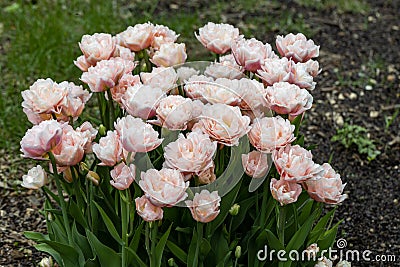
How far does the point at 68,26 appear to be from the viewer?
4.40 meters

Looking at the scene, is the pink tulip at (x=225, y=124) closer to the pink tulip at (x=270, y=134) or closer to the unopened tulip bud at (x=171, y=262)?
the pink tulip at (x=270, y=134)

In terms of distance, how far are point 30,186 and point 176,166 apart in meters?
0.50

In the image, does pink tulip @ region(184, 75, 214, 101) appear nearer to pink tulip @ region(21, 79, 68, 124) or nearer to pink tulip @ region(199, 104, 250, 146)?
pink tulip @ region(199, 104, 250, 146)

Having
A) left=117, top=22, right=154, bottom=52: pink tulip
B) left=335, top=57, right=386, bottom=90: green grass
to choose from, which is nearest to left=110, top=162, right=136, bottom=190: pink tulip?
left=117, top=22, right=154, bottom=52: pink tulip

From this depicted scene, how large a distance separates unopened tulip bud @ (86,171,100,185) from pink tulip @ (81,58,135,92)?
0.82ft

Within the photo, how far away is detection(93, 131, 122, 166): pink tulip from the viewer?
175cm

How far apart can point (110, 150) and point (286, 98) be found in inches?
19.9

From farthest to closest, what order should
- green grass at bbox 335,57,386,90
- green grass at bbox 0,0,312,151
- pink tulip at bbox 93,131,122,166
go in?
green grass at bbox 335,57,386,90
green grass at bbox 0,0,312,151
pink tulip at bbox 93,131,122,166

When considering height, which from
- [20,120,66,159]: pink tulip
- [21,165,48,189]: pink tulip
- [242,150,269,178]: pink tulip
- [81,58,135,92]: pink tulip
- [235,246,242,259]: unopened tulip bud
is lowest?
[235,246,242,259]: unopened tulip bud

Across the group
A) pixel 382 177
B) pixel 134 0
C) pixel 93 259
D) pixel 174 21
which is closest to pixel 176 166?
pixel 93 259

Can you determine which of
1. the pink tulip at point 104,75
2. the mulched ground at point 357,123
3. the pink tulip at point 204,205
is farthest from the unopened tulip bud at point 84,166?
the mulched ground at point 357,123

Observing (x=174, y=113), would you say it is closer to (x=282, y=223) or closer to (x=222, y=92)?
(x=222, y=92)

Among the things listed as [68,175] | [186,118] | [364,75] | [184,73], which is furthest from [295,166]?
[364,75]

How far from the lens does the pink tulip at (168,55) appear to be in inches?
81.7
